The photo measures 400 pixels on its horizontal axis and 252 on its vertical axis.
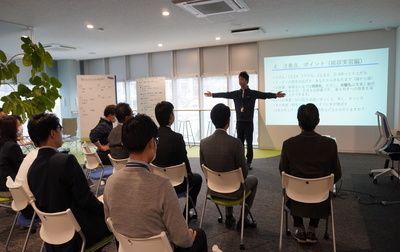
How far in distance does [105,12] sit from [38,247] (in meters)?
3.54

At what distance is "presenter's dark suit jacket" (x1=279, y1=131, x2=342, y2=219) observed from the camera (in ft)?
7.70

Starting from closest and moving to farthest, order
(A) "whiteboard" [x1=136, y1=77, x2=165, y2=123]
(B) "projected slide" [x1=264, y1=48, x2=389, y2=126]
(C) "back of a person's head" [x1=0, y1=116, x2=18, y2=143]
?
(C) "back of a person's head" [x1=0, y1=116, x2=18, y2=143], (B) "projected slide" [x1=264, y1=48, x2=389, y2=126], (A) "whiteboard" [x1=136, y1=77, x2=165, y2=123]

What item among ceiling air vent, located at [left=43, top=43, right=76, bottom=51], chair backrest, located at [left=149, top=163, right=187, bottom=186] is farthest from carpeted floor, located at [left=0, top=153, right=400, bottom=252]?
ceiling air vent, located at [left=43, top=43, right=76, bottom=51]

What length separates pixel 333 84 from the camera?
6.74 meters

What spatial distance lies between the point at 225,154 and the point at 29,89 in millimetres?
2719

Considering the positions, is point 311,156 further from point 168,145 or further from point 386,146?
point 386,146

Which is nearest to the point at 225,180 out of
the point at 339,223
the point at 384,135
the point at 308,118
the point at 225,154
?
the point at 225,154

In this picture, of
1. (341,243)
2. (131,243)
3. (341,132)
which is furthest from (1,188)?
(341,132)

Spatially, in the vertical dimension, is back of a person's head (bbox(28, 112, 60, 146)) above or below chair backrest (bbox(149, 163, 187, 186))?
above

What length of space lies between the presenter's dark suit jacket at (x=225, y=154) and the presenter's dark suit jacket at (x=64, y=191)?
3.73ft

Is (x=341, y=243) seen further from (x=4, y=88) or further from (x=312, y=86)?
(x=4, y=88)

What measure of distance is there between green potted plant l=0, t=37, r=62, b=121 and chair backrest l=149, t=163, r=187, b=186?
1926 mm

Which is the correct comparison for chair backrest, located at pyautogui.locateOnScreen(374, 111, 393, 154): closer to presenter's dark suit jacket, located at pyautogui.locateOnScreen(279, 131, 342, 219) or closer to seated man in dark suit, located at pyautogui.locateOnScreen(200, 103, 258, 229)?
presenter's dark suit jacket, located at pyautogui.locateOnScreen(279, 131, 342, 219)

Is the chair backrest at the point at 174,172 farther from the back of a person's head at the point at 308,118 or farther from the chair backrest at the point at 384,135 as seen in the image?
the chair backrest at the point at 384,135
